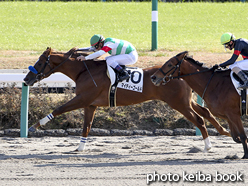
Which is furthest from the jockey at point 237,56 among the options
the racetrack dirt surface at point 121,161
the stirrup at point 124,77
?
the stirrup at point 124,77

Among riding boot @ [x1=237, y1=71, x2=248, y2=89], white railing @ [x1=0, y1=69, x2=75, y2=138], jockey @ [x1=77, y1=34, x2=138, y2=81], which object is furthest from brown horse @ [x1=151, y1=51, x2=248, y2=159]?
white railing @ [x1=0, y1=69, x2=75, y2=138]

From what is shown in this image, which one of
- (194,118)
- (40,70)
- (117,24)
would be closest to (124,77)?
(194,118)

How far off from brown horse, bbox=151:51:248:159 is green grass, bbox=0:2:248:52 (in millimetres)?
8840

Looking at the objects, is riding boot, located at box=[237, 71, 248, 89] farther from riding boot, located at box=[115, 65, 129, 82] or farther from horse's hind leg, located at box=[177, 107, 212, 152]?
riding boot, located at box=[115, 65, 129, 82]

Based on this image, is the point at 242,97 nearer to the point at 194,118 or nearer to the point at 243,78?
the point at 243,78

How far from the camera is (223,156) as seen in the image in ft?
22.4

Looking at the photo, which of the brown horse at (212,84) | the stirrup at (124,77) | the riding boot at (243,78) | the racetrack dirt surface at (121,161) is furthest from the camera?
the stirrup at (124,77)

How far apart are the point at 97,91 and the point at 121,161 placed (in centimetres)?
154

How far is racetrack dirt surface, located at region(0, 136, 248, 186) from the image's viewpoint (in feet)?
17.4

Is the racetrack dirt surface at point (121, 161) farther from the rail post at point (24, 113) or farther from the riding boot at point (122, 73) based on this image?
the riding boot at point (122, 73)

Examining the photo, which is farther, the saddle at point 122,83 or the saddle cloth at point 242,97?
the saddle at point 122,83

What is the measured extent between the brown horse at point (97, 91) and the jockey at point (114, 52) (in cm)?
24

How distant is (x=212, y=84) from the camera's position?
681 cm

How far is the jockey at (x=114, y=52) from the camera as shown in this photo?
7.39 m
